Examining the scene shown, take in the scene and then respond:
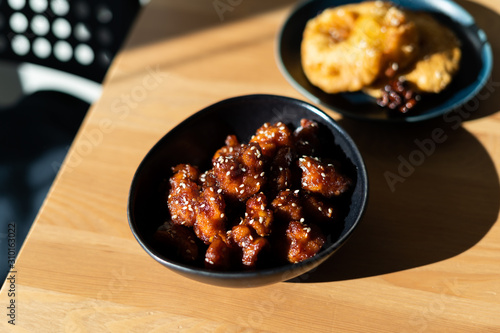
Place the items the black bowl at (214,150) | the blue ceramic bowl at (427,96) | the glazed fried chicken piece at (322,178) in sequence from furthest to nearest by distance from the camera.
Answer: the blue ceramic bowl at (427,96) → the glazed fried chicken piece at (322,178) → the black bowl at (214,150)

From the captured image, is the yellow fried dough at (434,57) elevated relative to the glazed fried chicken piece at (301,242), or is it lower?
elevated

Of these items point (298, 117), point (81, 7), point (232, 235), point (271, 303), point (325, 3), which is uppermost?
point (325, 3)

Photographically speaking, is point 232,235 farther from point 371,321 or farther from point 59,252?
point 59,252

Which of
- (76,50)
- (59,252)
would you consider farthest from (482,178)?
(76,50)

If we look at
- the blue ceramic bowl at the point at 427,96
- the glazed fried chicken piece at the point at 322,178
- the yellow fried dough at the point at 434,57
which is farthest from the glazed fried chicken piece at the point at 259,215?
the yellow fried dough at the point at 434,57

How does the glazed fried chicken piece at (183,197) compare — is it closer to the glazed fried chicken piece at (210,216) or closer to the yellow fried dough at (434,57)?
the glazed fried chicken piece at (210,216)

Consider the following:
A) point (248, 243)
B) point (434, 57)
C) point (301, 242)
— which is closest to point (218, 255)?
point (248, 243)
